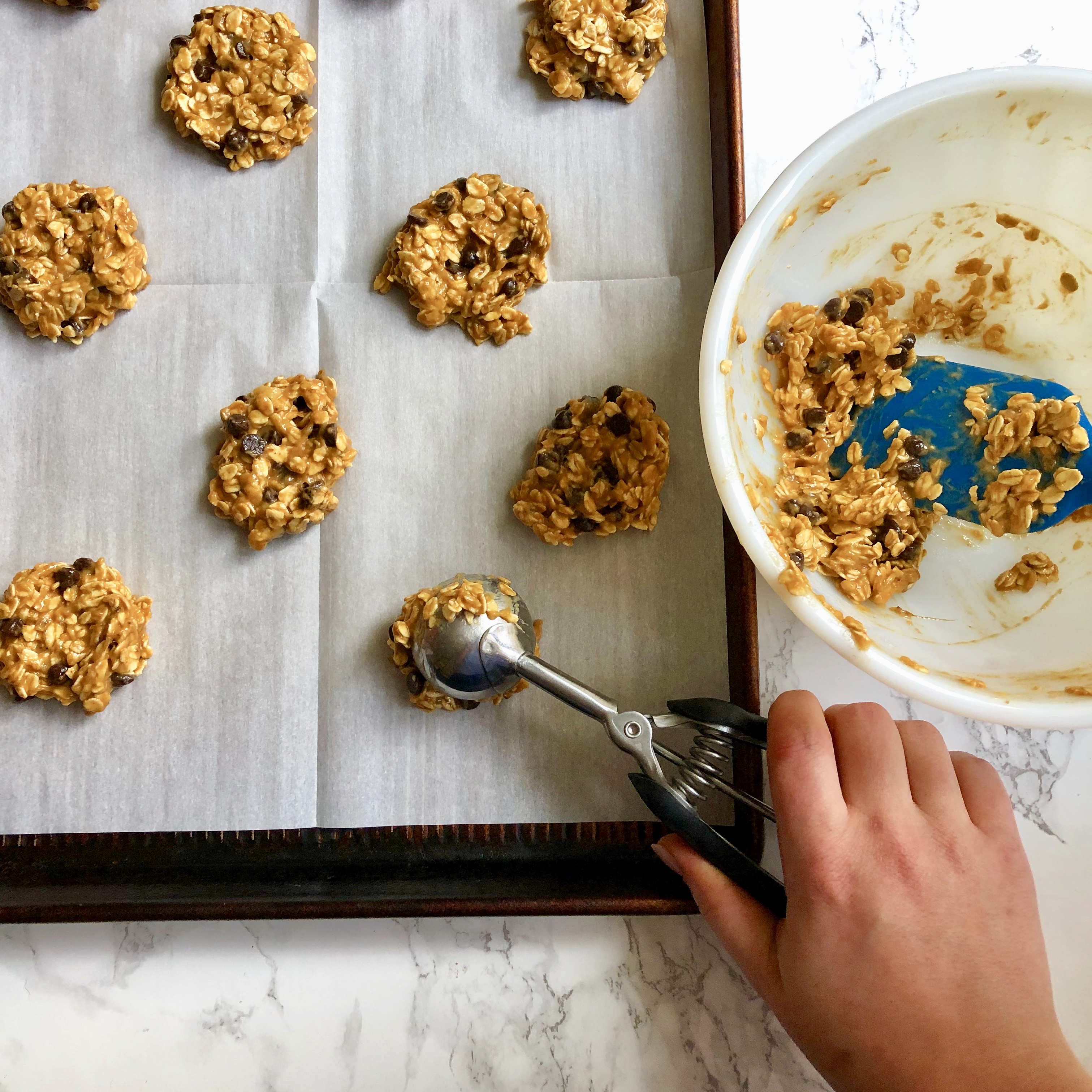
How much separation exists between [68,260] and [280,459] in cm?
40

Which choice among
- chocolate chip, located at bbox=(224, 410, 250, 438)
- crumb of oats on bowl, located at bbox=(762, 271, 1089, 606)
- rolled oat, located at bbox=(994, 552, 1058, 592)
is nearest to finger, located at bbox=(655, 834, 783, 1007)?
crumb of oats on bowl, located at bbox=(762, 271, 1089, 606)

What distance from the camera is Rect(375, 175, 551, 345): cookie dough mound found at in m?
1.09

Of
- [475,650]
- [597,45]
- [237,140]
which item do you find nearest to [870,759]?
[475,650]

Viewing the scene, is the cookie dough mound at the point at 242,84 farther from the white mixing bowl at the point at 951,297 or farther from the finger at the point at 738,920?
the finger at the point at 738,920

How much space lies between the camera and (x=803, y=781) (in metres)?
0.88

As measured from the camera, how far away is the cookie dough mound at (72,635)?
1047 mm

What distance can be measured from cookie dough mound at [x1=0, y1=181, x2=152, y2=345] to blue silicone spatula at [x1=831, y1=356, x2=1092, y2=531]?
0.96m

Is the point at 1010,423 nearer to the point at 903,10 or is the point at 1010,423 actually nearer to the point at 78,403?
Result: the point at 903,10

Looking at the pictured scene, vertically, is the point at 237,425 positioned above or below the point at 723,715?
above

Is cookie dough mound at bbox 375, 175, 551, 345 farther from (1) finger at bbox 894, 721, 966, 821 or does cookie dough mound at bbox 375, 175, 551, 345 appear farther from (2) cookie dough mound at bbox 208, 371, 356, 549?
(1) finger at bbox 894, 721, 966, 821

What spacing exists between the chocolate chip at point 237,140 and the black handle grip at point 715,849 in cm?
96

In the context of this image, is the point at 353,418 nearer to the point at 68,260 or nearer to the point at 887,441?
the point at 68,260

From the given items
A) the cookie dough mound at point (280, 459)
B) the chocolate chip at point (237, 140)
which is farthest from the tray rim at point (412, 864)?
the chocolate chip at point (237, 140)

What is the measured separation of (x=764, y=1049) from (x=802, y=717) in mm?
484
